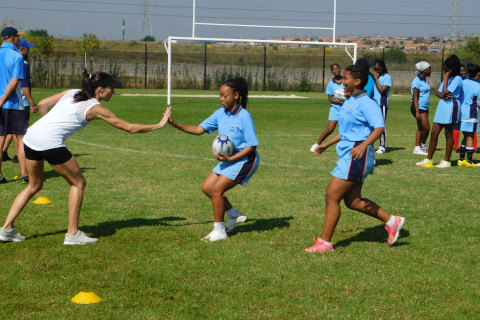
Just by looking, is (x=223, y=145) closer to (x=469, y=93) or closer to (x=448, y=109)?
(x=448, y=109)

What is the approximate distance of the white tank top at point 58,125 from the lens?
6387 millimetres

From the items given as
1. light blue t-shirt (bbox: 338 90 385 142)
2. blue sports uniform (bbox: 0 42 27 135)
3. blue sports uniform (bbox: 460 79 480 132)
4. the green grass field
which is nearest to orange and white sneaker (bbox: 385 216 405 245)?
the green grass field

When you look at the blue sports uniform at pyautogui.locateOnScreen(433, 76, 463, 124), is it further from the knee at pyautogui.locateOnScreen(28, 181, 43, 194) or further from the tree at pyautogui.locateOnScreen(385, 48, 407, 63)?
the tree at pyautogui.locateOnScreen(385, 48, 407, 63)

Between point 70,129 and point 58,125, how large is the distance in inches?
5.1

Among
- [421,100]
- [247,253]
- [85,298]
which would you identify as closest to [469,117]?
[421,100]

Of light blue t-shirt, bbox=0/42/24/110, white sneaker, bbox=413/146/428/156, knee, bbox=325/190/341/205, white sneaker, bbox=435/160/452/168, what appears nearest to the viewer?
knee, bbox=325/190/341/205

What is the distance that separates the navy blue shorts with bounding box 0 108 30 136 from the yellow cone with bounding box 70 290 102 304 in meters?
5.81

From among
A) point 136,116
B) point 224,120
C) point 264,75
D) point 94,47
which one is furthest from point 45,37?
point 224,120

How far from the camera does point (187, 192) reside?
9.66 meters

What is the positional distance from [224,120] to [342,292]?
251 cm

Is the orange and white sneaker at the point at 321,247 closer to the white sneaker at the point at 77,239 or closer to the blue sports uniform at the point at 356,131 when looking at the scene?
the blue sports uniform at the point at 356,131

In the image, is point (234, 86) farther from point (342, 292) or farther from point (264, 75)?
point (264, 75)

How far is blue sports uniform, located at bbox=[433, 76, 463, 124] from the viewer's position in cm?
1248

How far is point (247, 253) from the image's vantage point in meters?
6.52
